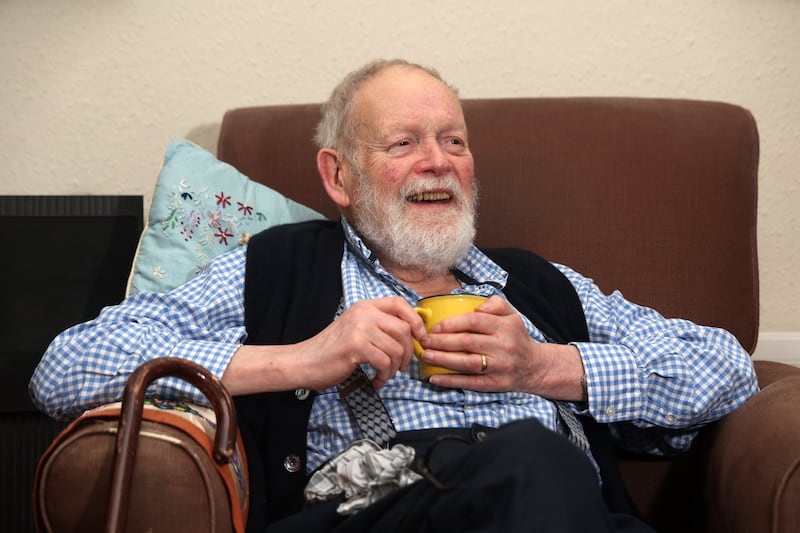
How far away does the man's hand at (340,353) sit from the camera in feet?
4.21

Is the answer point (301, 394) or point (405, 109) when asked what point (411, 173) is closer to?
point (405, 109)

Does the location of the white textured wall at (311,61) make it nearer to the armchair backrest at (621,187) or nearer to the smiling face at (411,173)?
the armchair backrest at (621,187)

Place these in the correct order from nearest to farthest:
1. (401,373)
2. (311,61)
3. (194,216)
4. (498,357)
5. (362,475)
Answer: (362,475), (498,357), (401,373), (194,216), (311,61)

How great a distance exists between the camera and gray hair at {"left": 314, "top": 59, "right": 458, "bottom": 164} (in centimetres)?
171

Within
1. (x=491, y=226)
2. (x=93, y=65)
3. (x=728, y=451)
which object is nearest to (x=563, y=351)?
(x=728, y=451)

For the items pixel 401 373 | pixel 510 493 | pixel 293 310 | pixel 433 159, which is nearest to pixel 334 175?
pixel 433 159

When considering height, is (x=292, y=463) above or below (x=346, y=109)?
below

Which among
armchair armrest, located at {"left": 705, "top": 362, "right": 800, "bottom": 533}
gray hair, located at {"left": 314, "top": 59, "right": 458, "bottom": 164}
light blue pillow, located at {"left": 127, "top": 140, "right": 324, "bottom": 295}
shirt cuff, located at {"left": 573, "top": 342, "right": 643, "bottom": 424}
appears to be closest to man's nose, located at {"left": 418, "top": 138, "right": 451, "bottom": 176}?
gray hair, located at {"left": 314, "top": 59, "right": 458, "bottom": 164}

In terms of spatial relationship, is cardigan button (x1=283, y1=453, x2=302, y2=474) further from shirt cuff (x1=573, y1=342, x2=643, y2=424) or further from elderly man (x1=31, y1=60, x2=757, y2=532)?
shirt cuff (x1=573, y1=342, x2=643, y2=424)

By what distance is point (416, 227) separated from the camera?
63.7 inches

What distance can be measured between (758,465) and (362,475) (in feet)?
1.92

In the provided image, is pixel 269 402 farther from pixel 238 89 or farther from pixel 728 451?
pixel 238 89

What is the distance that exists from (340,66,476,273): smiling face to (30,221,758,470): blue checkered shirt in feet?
0.25

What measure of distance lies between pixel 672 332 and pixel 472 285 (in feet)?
1.28
